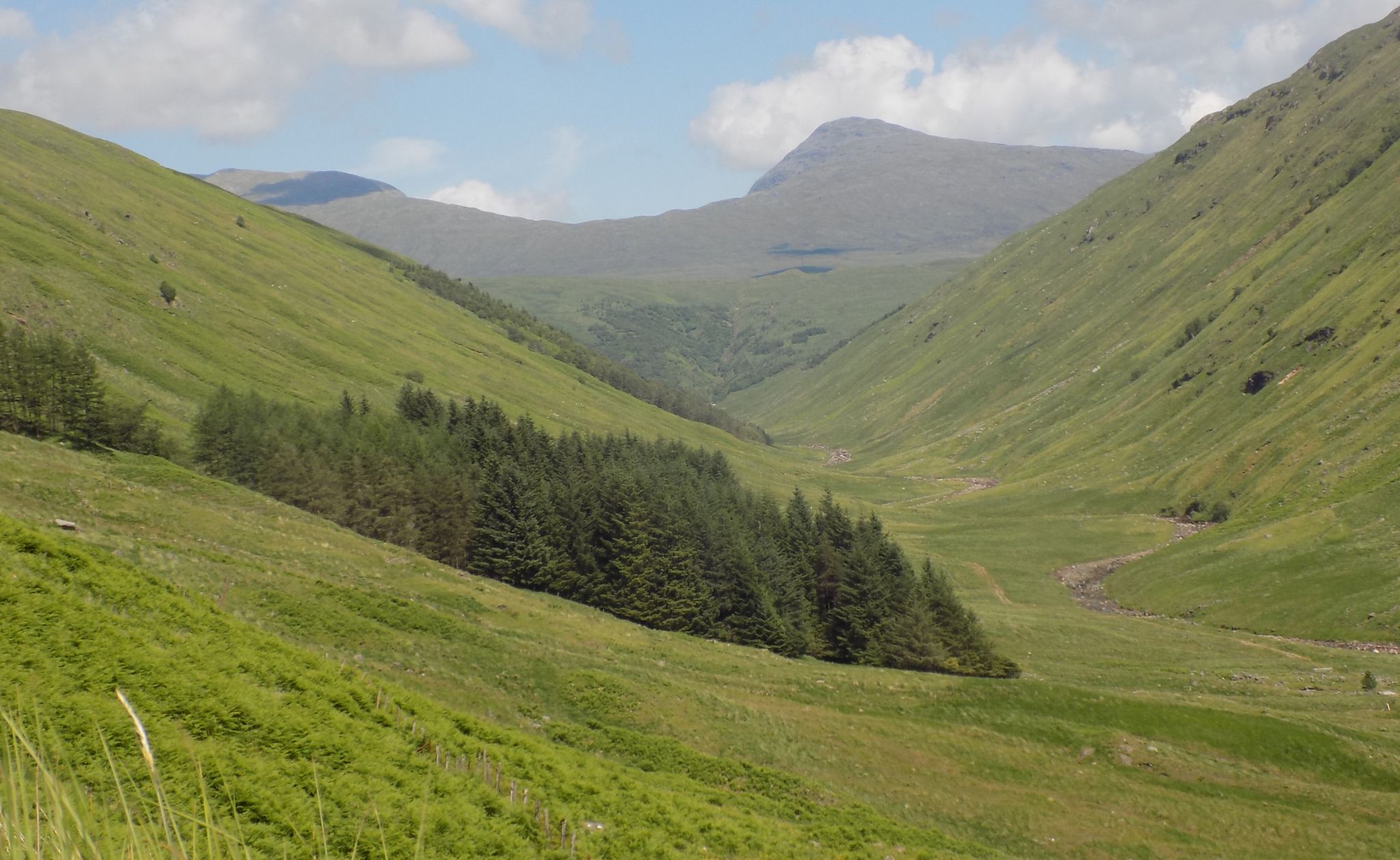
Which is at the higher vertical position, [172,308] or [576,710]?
[172,308]

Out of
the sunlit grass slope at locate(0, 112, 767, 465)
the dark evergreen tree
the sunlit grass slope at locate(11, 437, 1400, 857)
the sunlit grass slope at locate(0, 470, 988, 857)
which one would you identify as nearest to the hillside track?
the sunlit grass slope at locate(11, 437, 1400, 857)

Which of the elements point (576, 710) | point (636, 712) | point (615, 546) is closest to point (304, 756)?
point (576, 710)

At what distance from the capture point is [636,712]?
137 feet

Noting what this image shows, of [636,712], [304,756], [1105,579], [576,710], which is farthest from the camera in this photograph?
[1105,579]

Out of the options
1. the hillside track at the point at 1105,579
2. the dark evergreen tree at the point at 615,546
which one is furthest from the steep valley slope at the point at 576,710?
the dark evergreen tree at the point at 615,546

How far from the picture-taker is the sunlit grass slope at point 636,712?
63.3 feet

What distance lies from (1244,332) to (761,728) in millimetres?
182849

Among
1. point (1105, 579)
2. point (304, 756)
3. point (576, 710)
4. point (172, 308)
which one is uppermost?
point (172, 308)

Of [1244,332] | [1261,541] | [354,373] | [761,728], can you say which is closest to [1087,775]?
[761,728]

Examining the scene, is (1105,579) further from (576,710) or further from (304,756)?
(304,756)

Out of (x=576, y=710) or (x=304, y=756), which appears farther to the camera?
(x=576, y=710)

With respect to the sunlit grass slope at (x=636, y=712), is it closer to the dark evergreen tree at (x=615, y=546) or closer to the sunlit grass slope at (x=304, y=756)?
the sunlit grass slope at (x=304, y=756)

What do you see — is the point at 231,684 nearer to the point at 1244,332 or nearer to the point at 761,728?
the point at 761,728

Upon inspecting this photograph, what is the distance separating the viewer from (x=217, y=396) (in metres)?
87.9
